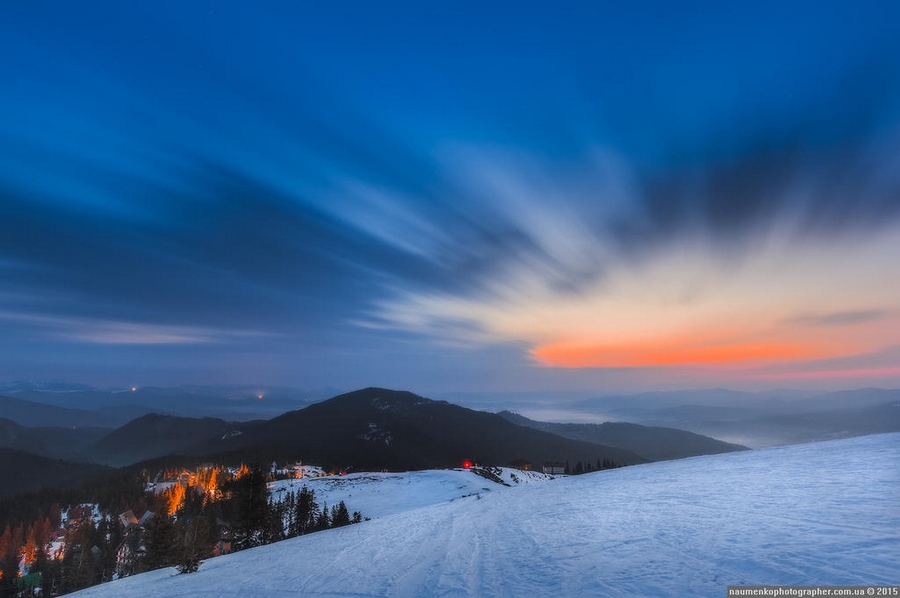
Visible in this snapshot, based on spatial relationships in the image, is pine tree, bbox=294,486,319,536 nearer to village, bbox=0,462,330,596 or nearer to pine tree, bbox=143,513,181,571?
village, bbox=0,462,330,596

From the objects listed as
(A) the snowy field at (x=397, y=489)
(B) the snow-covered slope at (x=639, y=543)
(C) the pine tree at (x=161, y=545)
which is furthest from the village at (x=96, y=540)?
(B) the snow-covered slope at (x=639, y=543)

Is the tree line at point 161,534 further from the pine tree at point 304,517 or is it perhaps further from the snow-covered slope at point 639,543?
the snow-covered slope at point 639,543

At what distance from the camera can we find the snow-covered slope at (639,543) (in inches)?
354

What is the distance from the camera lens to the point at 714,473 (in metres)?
21.6

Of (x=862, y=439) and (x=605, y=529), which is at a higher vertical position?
(x=862, y=439)

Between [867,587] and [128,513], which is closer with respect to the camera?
[867,587]

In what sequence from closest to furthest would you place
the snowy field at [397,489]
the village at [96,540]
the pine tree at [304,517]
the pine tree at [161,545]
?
1. the pine tree at [161,545]
2. the pine tree at [304,517]
3. the village at [96,540]
4. the snowy field at [397,489]

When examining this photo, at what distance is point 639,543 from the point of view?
465 inches

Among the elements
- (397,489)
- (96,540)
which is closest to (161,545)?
(397,489)

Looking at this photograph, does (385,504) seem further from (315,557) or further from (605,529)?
(605,529)

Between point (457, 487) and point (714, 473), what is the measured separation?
68.8 m

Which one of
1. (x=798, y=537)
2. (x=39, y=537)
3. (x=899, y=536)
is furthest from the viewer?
(x=39, y=537)

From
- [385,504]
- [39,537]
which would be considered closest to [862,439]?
[385,504]

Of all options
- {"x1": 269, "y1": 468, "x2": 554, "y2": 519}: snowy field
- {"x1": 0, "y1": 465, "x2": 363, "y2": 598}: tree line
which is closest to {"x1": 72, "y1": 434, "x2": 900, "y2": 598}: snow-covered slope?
{"x1": 0, "y1": 465, "x2": 363, "y2": 598}: tree line
